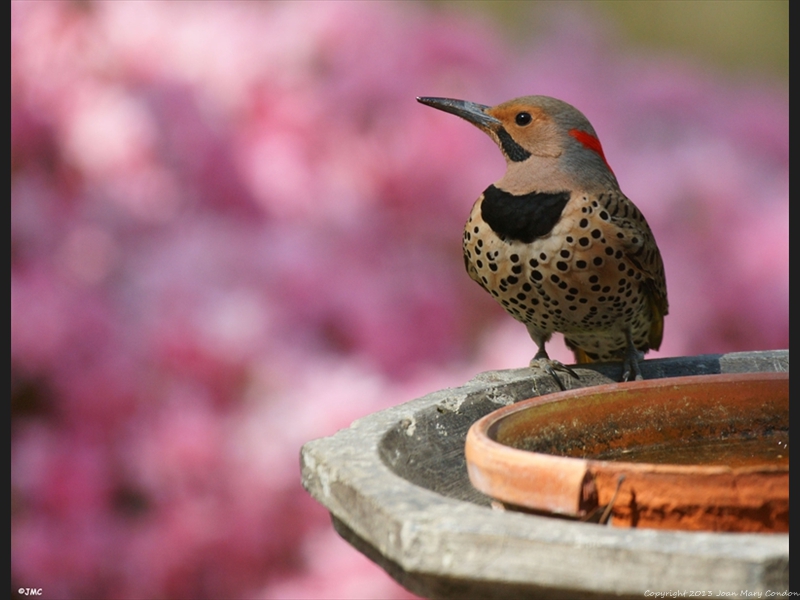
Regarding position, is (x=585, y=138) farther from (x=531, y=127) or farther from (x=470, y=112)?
(x=470, y=112)

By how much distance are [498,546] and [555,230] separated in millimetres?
1128

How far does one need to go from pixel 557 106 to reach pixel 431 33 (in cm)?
117

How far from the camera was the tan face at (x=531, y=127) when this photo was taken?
90.3 inches

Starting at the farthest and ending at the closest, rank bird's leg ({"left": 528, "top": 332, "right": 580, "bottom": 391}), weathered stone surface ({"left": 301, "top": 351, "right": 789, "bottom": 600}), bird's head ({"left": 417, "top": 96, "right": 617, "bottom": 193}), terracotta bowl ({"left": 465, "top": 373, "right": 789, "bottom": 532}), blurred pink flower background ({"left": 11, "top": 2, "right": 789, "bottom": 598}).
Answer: blurred pink flower background ({"left": 11, "top": 2, "right": 789, "bottom": 598})
bird's head ({"left": 417, "top": 96, "right": 617, "bottom": 193})
bird's leg ({"left": 528, "top": 332, "right": 580, "bottom": 391})
terracotta bowl ({"left": 465, "top": 373, "right": 789, "bottom": 532})
weathered stone surface ({"left": 301, "top": 351, "right": 789, "bottom": 600})

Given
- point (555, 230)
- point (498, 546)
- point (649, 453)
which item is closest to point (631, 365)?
point (555, 230)

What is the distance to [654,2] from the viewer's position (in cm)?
439

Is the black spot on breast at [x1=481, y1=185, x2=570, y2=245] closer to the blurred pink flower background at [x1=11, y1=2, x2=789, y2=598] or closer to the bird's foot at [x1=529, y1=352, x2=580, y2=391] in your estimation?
the bird's foot at [x1=529, y1=352, x2=580, y2=391]

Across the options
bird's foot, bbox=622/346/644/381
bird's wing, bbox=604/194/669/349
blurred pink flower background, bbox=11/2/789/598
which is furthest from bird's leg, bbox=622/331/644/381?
blurred pink flower background, bbox=11/2/789/598

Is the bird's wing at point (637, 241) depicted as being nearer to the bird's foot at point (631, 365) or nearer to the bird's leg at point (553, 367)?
the bird's foot at point (631, 365)

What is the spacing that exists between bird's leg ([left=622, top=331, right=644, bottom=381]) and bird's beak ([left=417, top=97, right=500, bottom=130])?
1.81 ft

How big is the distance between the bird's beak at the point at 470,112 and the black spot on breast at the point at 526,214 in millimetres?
164

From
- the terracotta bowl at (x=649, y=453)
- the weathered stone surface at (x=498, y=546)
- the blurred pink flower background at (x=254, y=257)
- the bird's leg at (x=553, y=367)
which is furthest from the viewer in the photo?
the blurred pink flower background at (x=254, y=257)

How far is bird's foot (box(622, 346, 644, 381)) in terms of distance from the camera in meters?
2.37

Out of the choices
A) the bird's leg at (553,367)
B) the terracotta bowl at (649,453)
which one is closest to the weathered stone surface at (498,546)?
the terracotta bowl at (649,453)
